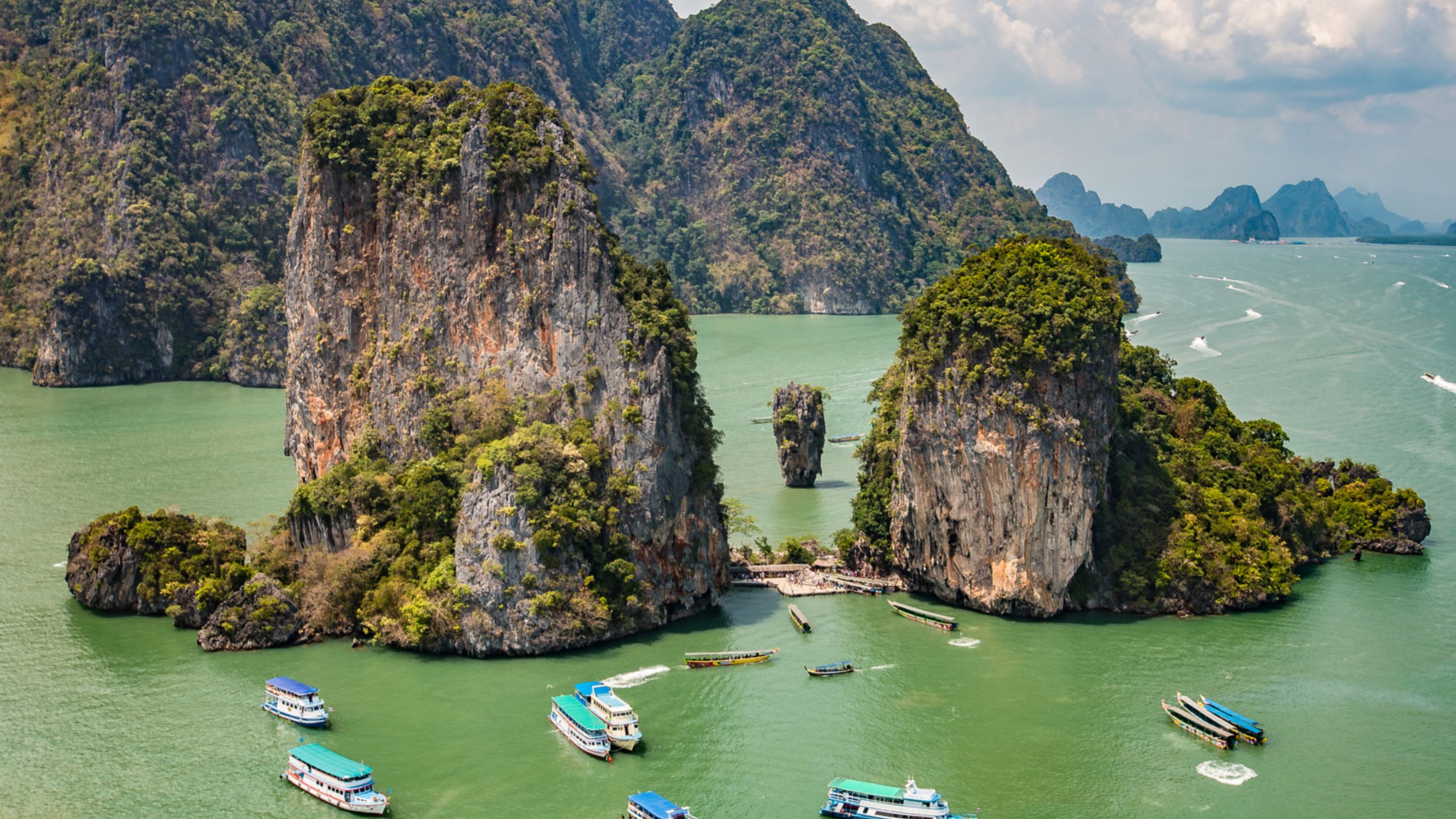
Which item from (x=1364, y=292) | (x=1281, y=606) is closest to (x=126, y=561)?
(x=1281, y=606)

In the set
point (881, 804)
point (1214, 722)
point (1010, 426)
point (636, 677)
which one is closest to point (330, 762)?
point (636, 677)

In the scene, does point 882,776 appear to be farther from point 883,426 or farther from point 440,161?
point 440,161

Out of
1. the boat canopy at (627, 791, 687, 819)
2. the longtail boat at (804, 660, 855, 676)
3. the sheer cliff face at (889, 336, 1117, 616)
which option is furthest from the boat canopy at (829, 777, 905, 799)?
the sheer cliff face at (889, 336, 1117, 616)

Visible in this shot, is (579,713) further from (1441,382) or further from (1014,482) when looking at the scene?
(1441,382)

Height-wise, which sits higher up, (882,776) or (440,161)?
(440,161)

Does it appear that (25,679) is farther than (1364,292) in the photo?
No

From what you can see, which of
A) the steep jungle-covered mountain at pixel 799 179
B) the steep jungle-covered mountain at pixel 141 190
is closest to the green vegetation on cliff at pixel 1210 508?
the steep jungle-covered mountain at pixel 141 190
